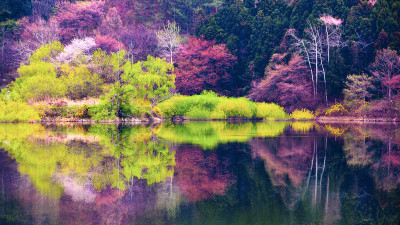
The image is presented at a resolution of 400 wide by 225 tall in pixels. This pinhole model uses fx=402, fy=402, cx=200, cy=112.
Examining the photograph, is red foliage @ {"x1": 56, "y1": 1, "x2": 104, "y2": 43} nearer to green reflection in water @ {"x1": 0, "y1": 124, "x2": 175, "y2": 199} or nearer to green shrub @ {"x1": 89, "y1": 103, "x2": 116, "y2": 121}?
green shrub @ {"x1": 89, "y1": 103, "x2": 116, "y2": 121}

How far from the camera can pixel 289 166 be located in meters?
12.1

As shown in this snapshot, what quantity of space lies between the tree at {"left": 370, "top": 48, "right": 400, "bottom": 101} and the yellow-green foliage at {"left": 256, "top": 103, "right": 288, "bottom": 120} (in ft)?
30.5

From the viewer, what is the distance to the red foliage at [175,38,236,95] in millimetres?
45844

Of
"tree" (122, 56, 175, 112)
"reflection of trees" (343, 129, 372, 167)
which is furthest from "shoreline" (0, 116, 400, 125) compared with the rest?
"reflection of trees" (343, 129, 372, 167)

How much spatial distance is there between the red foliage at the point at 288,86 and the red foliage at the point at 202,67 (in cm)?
578

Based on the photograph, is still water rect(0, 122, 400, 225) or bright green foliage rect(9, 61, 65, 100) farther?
bright green foliage rect(9, 61, 65, 100)

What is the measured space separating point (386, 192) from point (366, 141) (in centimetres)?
1064

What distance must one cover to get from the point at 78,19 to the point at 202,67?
23.4 metres

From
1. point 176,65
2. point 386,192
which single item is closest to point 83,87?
point 176,65

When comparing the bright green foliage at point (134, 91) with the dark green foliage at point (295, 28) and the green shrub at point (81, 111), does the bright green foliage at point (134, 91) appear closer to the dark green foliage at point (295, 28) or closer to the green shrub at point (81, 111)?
the green shrub at point (81, 111)

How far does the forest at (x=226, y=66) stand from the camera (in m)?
35.7

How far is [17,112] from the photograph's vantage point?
3388 cm

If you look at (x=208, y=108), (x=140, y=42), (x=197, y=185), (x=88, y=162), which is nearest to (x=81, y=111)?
(x=208, y=108)

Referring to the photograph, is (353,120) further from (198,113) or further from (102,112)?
(102,112)
